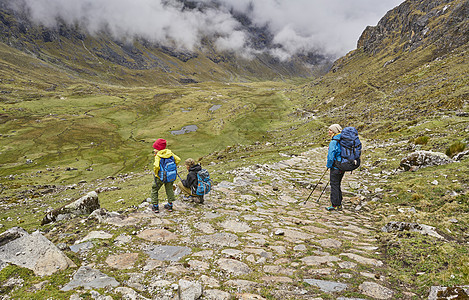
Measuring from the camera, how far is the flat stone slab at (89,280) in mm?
4867

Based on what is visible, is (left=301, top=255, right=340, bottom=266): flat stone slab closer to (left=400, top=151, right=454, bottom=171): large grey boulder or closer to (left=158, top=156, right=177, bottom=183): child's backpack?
(left=158, top=156, right=177, bottom=183): child's backpack

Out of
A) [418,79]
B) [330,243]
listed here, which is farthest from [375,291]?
[418,79]

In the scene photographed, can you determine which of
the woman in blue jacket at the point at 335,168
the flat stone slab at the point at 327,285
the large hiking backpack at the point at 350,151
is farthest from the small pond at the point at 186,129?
the flat stone slab at the point at 327,285

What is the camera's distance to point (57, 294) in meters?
4.45

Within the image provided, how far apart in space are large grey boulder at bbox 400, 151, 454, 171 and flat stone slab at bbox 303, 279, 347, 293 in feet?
44.2

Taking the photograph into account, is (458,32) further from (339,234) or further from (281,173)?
(339,234)

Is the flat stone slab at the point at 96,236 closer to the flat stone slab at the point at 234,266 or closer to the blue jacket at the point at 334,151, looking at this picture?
the flat stone slab at the point at 234,266

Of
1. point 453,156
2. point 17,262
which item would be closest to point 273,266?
point 17,262

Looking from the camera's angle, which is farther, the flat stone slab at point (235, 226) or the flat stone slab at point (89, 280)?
the flat stone slab at point (235, 226)

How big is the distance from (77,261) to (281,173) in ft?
51.7

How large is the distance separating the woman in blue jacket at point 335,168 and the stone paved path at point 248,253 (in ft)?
1.83

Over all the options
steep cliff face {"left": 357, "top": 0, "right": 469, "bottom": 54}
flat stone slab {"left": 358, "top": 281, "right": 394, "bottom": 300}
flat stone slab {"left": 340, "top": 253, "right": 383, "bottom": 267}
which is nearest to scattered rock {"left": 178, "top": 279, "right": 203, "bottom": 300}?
flat stone slab {"left": 358, "top": 281, "right": 394, "bottom": 300}

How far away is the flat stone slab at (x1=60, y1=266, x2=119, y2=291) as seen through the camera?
16.0 feet

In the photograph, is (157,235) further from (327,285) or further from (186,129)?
(186,129)
